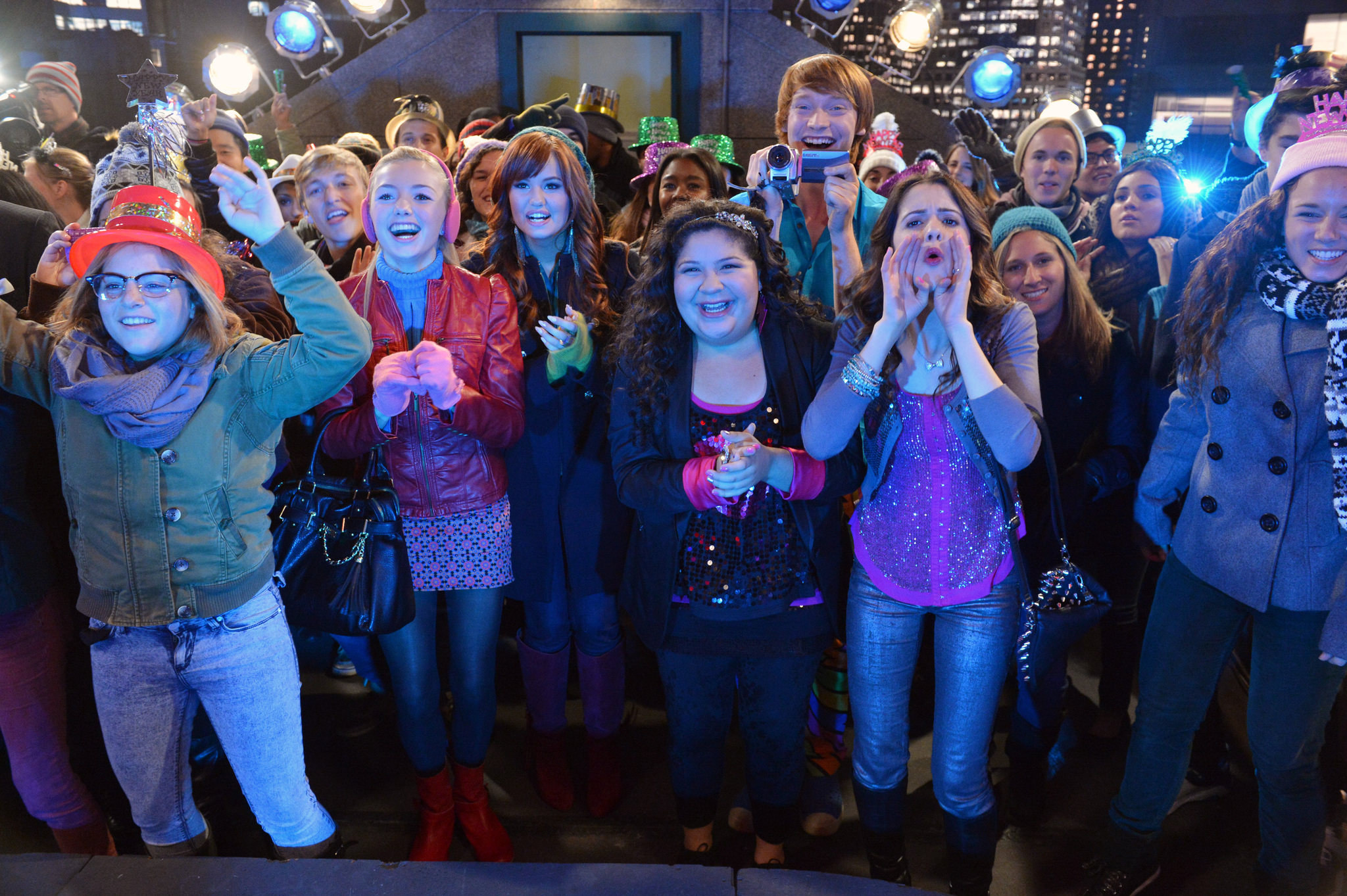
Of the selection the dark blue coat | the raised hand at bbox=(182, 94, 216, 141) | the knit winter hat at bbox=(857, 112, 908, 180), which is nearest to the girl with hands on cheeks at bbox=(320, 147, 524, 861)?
the dark blue coat

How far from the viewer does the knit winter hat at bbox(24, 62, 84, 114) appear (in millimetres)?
5254

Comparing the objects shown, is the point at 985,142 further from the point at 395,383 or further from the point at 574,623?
the point at 395,383

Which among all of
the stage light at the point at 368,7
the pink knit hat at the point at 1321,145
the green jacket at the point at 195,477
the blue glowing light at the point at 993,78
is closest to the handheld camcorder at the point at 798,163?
the pink knit hat at the point at 1321,145

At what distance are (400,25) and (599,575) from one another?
867cm

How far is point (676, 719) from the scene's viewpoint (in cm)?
238

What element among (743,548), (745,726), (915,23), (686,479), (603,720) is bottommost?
(603,720)

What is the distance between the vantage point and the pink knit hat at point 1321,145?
6.41 feet

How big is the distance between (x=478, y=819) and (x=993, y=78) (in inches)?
310

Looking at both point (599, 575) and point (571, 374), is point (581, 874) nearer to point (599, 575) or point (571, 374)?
point (599, 575)

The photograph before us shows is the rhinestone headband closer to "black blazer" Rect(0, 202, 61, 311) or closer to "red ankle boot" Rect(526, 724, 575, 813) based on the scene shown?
"red ankle boot" Rect(526, 724, 575, 813)

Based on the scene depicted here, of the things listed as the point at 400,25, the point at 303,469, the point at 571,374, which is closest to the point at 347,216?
the point at 303,469

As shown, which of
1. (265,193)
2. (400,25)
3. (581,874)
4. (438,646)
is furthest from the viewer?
(400,25)

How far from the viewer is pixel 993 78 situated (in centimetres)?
775

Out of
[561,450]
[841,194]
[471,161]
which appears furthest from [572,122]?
[561,450]
